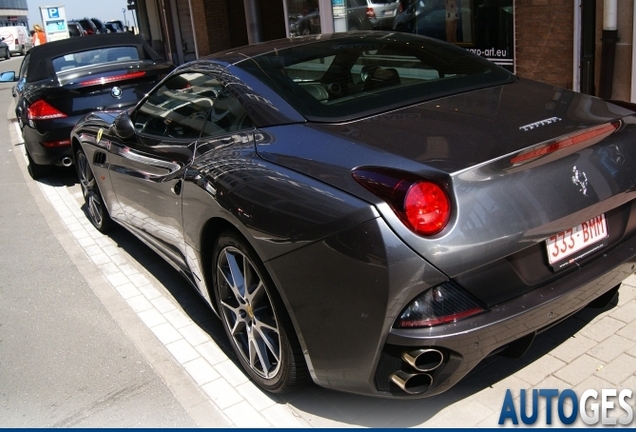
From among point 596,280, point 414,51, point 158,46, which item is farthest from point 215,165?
point 158,46

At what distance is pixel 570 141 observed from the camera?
294 centimetres

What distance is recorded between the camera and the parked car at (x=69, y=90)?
772 centimetres

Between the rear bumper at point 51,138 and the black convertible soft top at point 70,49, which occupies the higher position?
the black convertible soft top at point 70,49

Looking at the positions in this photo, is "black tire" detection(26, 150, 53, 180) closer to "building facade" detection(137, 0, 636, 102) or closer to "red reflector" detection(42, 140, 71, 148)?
"red reflector" detection(42, 140, 71, 148)

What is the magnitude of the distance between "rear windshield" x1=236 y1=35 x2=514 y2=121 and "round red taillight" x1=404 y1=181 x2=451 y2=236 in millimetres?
745

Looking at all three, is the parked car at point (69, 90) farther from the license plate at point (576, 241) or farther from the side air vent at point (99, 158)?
the license plate at point (576, 241)

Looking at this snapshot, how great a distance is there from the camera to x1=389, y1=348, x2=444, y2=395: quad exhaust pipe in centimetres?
265

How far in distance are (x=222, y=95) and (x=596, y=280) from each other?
7.00 feet

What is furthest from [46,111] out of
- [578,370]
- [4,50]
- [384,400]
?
[4,50]

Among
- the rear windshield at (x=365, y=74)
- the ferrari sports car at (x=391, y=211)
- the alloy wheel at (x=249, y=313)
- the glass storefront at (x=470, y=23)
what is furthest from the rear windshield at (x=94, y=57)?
the alloy wheel at (x=249, y=313)

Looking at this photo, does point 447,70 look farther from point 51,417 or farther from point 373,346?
point 51,417

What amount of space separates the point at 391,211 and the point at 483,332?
1.91 ft

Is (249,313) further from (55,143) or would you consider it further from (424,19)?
(424,19)

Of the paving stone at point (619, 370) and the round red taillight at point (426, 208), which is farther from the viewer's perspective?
the paving stone at point (619, 370)
